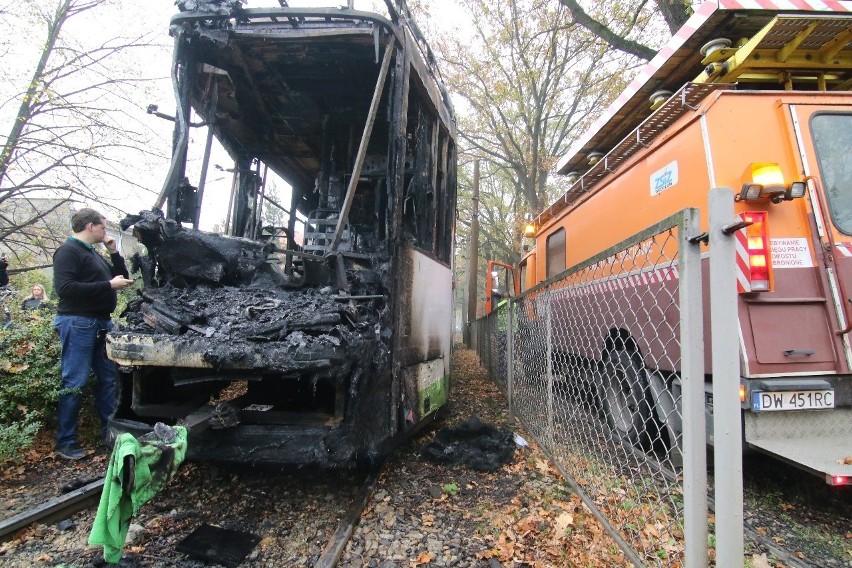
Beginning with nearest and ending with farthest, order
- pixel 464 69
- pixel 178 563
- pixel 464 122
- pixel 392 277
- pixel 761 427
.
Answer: pixel 178 563, pixel 761 427, pixel 392 277, pixel 464 69, pixel 464 122

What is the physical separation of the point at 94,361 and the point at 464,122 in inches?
596

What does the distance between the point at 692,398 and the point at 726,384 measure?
18cm

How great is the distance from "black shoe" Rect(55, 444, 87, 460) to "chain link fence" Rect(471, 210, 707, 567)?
3.83 metres

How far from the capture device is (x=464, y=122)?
16.3 metres

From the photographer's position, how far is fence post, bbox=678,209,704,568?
4.62ft

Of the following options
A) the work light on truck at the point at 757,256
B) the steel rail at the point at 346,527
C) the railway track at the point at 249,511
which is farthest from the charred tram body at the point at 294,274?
the work light on truck at the point at 757,256

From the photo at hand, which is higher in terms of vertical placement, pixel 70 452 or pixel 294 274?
pixel 294 274

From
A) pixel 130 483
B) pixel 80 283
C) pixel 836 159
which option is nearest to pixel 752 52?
pixel 836 159

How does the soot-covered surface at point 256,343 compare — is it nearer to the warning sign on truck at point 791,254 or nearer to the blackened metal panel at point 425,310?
the blackened metal panel at point 425,310

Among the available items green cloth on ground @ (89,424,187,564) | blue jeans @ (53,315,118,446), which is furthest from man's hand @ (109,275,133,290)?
green cloth on ground @ (89,424,187,564)

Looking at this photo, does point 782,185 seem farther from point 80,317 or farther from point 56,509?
point 80,317

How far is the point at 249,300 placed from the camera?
279cm

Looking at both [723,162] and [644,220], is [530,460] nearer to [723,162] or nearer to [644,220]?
[644,220]

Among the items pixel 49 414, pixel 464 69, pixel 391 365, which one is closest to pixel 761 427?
pixel 391 365
